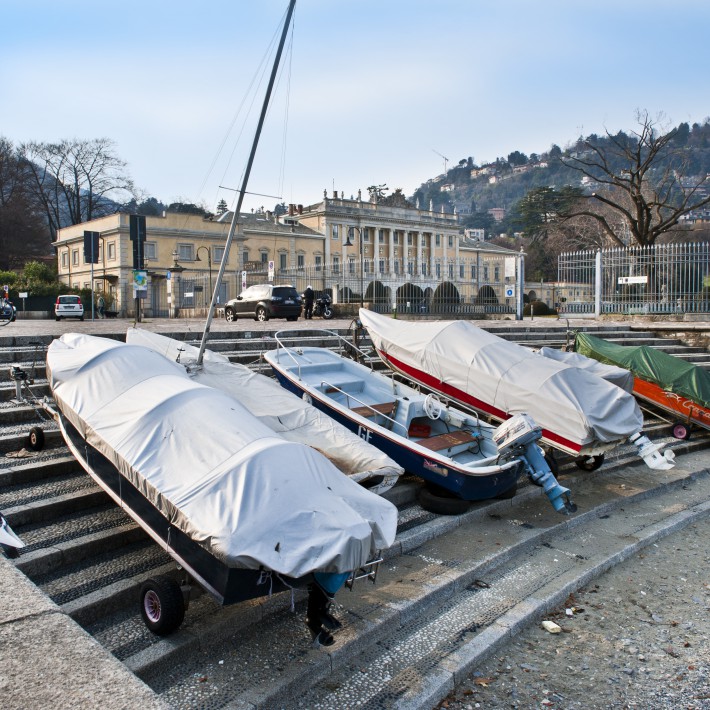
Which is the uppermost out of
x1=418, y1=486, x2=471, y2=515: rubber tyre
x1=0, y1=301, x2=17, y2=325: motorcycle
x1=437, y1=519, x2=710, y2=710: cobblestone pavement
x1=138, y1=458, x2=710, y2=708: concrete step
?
x1=0, y1=301, x2=17, y2=325: motorcycle

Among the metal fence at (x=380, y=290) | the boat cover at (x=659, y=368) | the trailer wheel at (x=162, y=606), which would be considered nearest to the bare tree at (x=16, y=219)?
the metal fence at (x=380, y=290)

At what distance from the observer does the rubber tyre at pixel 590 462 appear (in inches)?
371

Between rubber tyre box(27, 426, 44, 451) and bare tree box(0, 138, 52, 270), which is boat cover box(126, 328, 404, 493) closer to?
rubber tyre box(27, 426, 44, 451)

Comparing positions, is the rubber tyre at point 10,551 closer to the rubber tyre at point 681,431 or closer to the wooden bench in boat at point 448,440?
the wooden bench in boat at point 448,440

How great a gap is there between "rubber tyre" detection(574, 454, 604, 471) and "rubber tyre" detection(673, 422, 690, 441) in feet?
10.2

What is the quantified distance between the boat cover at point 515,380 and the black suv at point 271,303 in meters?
11.0

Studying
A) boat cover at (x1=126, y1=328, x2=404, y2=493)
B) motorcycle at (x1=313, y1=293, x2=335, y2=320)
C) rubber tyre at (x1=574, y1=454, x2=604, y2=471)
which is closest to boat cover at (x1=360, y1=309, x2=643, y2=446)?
rubber tyre at (x1=574, y1=454, x2=604, y2=471)

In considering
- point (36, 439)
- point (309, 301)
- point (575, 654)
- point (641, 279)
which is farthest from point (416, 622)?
point (309, 301)

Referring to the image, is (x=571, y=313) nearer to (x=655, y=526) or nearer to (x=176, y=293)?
(x=655, y=526)

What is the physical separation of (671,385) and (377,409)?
20.5ft

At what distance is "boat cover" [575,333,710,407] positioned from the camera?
456 inches

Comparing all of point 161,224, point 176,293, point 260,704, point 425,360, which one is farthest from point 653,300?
point 161,224

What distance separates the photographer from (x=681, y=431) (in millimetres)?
11750

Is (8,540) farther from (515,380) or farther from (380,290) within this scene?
(380,290)
